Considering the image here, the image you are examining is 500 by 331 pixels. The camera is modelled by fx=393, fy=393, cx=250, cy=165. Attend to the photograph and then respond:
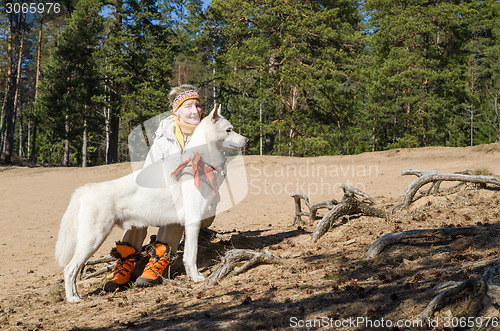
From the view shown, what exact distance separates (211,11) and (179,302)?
23989 millimetres

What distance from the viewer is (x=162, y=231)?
500 centimetres

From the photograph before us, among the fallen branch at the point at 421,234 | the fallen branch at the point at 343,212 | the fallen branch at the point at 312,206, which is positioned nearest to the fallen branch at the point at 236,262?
the fallen branch at the point at 421,234

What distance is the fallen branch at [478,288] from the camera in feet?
7.64

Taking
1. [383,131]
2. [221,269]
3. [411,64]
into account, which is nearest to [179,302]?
[221,269]

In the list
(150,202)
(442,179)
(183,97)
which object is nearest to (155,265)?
(150,202)

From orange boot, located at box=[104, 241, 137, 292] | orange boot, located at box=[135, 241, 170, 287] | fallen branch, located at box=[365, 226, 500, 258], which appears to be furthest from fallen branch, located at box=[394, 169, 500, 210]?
orange boot, located at box=[104, 241, 137, 292]

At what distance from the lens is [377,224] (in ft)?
18.6

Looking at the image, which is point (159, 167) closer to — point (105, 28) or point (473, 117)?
point (105, 28)

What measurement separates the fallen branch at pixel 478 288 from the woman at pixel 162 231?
3.13m

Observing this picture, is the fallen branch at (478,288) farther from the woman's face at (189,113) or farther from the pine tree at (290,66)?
the pine tree at (290,66)

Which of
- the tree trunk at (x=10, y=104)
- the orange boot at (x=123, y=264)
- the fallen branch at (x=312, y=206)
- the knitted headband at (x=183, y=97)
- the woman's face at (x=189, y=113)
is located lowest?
the orange boot at (x=123, y=264)

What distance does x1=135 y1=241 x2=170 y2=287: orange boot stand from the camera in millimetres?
4609

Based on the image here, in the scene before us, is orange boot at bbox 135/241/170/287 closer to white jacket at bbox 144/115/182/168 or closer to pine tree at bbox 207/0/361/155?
white jacket at bbox 144/115/182/168

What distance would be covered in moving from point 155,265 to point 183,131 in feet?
5.59
